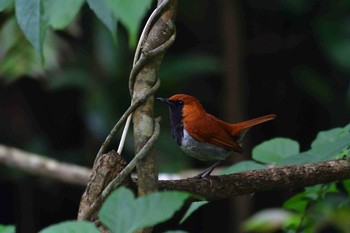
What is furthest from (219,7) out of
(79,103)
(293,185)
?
(293,185)

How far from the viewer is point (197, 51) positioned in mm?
5297

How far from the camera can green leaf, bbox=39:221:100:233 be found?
793 millimetres

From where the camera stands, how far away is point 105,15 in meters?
1.10

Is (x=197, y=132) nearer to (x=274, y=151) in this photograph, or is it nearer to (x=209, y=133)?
(x=209, y=133)

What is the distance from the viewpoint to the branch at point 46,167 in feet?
13.0

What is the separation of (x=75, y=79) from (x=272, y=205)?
6.23 ft

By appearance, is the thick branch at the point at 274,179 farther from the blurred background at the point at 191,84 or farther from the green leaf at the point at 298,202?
the blurred background at the point at 191,84

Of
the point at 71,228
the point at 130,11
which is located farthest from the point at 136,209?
the point at 130,11

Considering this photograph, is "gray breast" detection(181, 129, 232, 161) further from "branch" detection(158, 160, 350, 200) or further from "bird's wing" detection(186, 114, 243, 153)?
"branch" detection(158, 160, 350, 200)

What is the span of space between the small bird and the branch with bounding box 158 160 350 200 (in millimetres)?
664

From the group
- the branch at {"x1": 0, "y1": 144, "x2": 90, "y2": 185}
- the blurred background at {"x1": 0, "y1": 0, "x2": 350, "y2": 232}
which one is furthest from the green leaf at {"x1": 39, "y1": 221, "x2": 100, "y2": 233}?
the blurred background at {"x1": 0, "y1": 0, "x2": 350, "y2": 232}

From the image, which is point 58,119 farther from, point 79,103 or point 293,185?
point 293,185

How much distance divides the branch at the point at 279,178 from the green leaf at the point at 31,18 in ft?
1.65

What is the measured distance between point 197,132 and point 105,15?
115 cm
